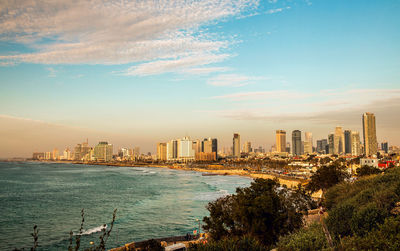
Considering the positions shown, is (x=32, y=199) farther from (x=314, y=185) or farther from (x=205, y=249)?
(x=205, y=249)

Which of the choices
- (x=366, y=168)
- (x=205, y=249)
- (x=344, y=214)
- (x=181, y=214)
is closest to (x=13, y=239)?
(x=181, y=214)

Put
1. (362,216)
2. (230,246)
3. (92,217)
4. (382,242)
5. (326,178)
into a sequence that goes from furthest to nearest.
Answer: (326,178) → (92,217) → (362,216) → (230,246) → (382,242)

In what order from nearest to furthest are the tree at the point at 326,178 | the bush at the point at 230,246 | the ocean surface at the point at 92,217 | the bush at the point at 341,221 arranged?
the bush at the point at 230,246
the bush at the point at 341,221
the ocean surface at the point at 92,217
the tree at the point at 326,178

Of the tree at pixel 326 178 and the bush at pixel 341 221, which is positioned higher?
the bush at pixel 341 221

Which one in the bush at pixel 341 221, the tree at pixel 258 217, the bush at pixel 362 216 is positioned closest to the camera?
the bush at pixel 362 216

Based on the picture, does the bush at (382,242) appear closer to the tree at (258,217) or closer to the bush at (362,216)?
the bush at (362,216)

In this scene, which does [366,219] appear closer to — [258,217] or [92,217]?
[258,217]

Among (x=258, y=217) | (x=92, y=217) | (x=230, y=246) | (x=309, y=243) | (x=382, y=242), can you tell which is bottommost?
(x=92, y=217)

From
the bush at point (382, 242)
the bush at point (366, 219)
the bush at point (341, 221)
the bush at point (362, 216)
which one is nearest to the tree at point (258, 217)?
the bush at point (362, 216)

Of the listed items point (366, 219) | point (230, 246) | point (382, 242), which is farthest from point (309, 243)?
point (366, 219)

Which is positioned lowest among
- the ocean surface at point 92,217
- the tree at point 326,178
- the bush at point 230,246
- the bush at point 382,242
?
the ocean surface at point 92,217

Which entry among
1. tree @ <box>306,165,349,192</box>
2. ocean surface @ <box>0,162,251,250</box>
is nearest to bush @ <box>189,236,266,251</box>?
ocean surface @ <box>0,162,251,250</box>
